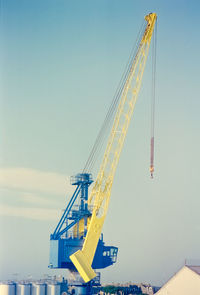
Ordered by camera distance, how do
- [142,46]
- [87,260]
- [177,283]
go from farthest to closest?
1. [142,46]
2. [87,260]
3. [177,283]

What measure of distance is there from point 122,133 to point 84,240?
937 centimetres

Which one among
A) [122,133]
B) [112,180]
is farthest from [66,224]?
[122,133]

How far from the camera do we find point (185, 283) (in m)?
28.6

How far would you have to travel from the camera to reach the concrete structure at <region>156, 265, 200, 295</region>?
92.4 feet

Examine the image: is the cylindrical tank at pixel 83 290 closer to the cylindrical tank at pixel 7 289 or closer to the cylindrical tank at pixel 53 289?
the cylindrical tank at pixel 53 289

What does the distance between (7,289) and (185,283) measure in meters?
21.7

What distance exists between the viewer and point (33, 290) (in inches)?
1843

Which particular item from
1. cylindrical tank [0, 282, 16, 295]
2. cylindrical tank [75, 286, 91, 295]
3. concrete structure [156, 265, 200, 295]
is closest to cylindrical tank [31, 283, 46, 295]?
cylindrical tank [0, 282, 16, 295]

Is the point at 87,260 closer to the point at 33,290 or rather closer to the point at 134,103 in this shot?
the point at 33,290

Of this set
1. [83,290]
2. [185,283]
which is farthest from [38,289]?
[185,283]

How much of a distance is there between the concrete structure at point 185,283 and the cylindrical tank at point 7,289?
20398mm

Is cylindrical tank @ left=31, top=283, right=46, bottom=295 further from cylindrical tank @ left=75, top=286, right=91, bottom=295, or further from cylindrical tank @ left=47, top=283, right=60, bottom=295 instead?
cylindrical tank @ left=75, top=286, right=91, bottom=295

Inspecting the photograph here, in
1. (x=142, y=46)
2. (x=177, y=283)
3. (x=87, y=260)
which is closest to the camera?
(x=177, y=283)

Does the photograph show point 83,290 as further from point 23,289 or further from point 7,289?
point 7,289
